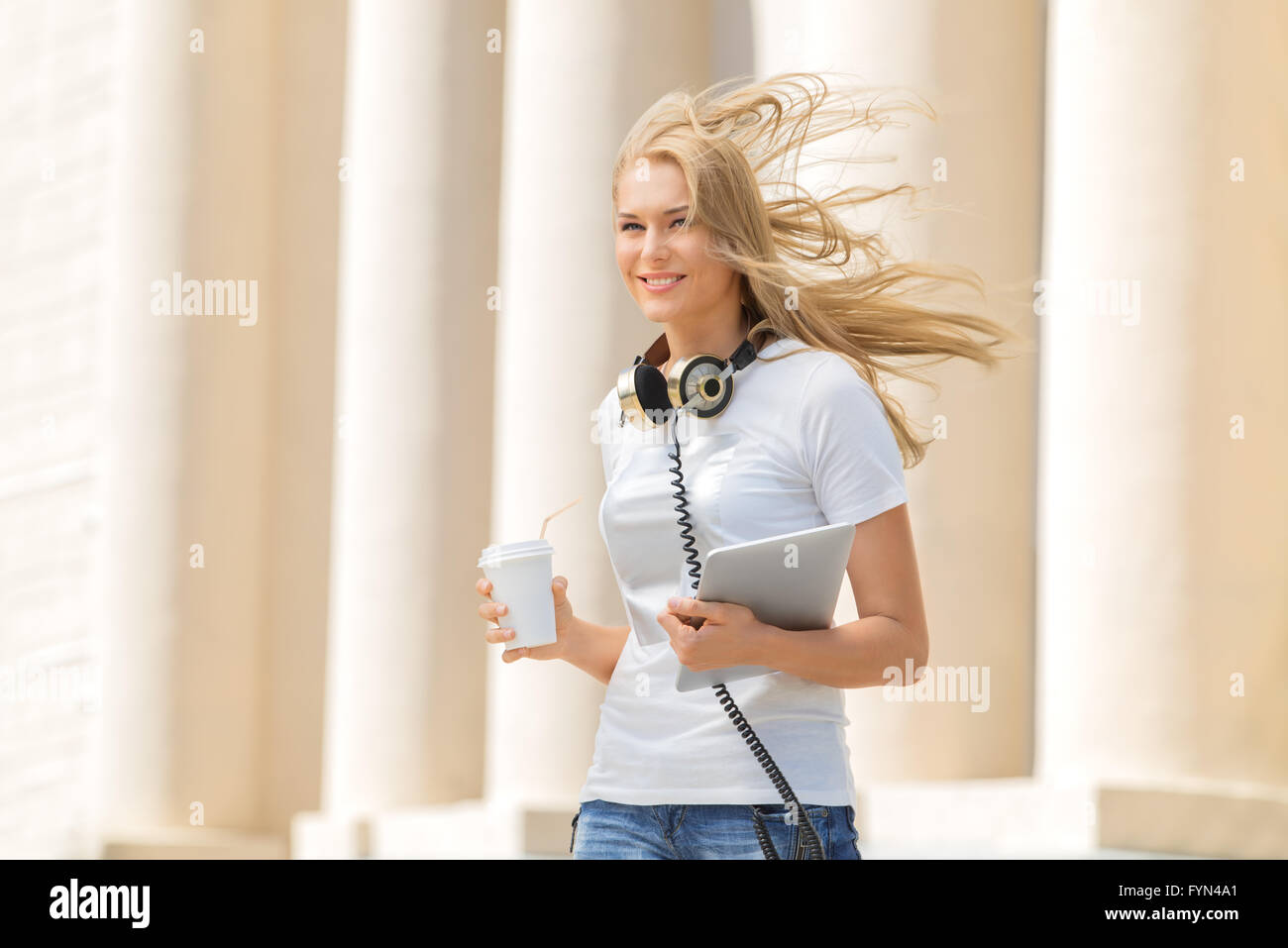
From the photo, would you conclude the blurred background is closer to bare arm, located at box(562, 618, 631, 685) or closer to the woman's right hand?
bare arm, located at box(562, 618, 631, 685)

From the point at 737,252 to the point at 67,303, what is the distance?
6.46 m

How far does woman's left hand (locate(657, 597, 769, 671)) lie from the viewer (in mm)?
2465

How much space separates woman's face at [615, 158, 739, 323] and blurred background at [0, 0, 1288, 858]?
8.82 ft

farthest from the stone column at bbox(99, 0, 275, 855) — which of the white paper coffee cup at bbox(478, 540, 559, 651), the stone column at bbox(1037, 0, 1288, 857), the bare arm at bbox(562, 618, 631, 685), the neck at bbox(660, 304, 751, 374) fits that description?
the neck at bbox(660, 304, 751, 374)

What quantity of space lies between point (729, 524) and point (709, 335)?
43 cm

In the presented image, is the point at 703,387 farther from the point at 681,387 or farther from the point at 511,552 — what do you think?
the point at 511,552

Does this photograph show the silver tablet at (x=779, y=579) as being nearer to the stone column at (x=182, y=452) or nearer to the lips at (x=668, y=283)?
the lips at (x=668, y=283)

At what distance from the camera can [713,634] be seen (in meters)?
2.46

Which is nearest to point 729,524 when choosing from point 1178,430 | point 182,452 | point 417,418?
point 1178,430

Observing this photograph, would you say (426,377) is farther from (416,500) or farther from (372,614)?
(372,614)

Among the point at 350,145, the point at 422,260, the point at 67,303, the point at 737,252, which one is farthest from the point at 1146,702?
the point at 67,303

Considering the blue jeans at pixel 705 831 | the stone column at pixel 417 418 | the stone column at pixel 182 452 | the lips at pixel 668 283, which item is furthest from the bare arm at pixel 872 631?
the stone column at pixel 182 452

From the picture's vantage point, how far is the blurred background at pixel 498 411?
531 cm
